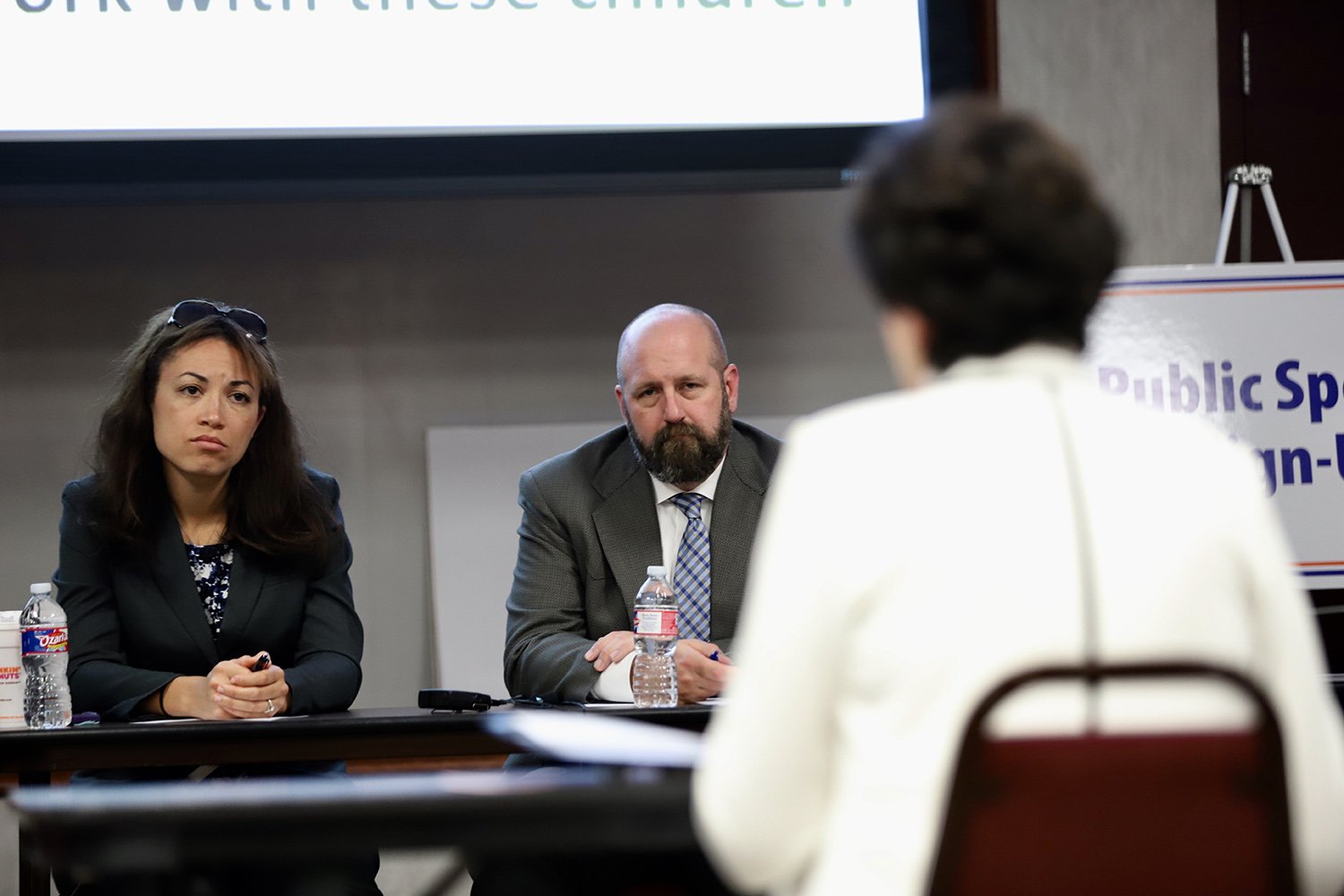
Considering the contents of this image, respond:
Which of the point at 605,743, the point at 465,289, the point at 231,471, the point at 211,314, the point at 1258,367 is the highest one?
the point at 465,289

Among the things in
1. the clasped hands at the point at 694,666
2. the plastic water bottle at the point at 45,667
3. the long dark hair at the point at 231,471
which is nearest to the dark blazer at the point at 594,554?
the clasped hands at the point at 694,666

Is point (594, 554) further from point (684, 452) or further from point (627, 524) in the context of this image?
point (684, 452)

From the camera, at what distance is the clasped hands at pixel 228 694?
2.48m

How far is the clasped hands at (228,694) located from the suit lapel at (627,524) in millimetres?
691

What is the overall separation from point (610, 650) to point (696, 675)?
0.59 feet

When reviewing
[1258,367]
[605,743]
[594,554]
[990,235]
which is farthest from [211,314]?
[1258,367]

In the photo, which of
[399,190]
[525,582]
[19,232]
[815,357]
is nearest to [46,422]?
[19,232]

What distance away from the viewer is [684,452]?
2.92 metres

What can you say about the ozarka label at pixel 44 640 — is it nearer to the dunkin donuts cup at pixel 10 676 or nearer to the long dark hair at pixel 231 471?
the dunkin donuts cup at pixel 10 676

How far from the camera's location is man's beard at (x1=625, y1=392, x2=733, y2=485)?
2922 millimetres

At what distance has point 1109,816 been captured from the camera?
941mm

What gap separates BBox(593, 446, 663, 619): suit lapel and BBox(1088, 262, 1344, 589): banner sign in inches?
41.3

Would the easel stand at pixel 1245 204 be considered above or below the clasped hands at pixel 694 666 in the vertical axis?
above

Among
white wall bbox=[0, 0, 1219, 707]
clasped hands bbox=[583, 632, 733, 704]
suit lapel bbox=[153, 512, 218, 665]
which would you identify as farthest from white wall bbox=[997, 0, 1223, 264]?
suit lapel bbox=[153, 512, 218, 665]
